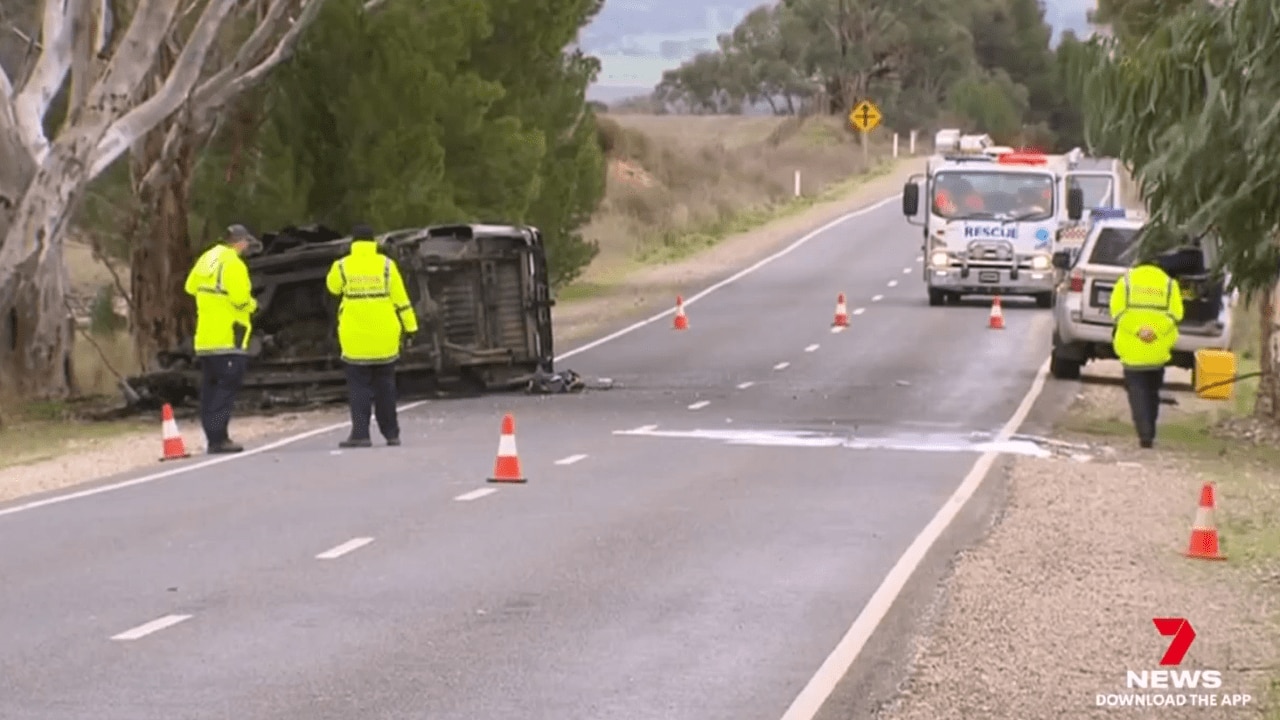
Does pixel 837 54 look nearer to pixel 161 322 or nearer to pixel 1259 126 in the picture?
pixel 161 322

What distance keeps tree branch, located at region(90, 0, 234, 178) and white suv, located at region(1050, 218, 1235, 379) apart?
10.6 metres

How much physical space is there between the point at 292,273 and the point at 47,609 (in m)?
13.5

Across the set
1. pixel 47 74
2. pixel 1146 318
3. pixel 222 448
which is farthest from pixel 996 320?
pixel 222 448

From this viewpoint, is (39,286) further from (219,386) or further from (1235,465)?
(1235,465)

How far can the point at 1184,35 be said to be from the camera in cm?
1983

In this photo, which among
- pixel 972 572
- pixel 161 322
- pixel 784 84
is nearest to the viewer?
pixel 972 572

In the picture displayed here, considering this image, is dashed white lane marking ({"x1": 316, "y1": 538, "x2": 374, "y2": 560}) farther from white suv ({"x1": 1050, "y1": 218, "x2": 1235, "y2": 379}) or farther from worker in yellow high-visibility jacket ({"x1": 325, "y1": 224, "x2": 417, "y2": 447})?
white suv ({"x1": 1050, "y1": 218, "x2": 1235, "y2": 379})

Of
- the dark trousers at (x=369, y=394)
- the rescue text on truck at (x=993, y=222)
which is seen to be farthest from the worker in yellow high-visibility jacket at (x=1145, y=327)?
the rescue text on truck at (x=993, y=222)

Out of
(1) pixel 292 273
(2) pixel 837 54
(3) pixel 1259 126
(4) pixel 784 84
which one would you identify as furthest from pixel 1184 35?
(4) pixel 784 84

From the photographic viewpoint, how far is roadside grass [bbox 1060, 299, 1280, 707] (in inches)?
564

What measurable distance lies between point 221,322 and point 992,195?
77.8ft

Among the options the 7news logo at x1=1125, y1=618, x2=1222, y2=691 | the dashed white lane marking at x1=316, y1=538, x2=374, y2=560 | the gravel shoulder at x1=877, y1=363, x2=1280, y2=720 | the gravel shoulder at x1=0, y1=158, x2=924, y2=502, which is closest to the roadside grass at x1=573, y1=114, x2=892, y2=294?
the gravel shoulder at x1=0, y1=158, x2=924, y2=502

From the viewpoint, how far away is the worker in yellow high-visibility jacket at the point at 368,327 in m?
20.3

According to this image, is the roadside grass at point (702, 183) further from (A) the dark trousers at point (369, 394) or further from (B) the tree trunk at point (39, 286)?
(A) the dark trousers at point (369, 394)
